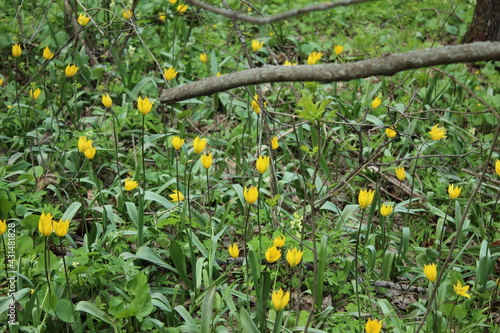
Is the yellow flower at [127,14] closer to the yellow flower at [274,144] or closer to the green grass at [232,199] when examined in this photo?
the green grass at [232,199]

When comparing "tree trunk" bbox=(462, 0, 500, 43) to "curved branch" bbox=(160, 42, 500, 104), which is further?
"tree trunk" bbox=(462, 0, 500, 43)

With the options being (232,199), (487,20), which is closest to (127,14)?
(232,199)

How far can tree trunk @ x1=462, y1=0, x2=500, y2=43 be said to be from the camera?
5.07 metres

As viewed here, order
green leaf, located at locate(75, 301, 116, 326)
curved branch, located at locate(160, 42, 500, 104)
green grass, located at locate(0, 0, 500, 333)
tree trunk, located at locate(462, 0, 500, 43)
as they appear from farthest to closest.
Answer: tree trunk, located at locate(462, 0, 500, 43) → green grass, located at locate(0, 0, 500, 333) → green leaf, located at locate(75, 301, 116, 326) → curved branch, located at locate(160, 42, 500, 104)

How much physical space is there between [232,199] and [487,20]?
11.9ft

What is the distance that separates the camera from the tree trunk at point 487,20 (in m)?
5.07

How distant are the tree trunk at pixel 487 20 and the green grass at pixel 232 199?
1.19 feet

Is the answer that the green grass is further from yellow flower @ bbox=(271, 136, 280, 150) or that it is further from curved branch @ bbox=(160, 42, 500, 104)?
curved branch @ bbox=(160, 42, 500, 104)

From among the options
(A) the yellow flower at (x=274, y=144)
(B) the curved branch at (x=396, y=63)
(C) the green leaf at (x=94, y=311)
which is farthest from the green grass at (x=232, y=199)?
(B) the curved branch at (x=396, y=63)

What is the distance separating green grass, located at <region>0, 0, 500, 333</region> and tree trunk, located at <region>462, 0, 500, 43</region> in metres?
0.36

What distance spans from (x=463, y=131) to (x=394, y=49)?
1258mm

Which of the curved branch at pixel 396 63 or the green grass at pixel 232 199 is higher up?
the curved branch at pixel 396 63

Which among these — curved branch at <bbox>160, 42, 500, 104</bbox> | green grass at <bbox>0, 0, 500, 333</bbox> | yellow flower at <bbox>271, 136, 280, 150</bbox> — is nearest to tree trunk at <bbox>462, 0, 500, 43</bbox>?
green grass at <bbox>0, 0, 500, 333</bbox>

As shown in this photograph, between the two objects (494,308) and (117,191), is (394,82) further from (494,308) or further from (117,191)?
(117,191)
